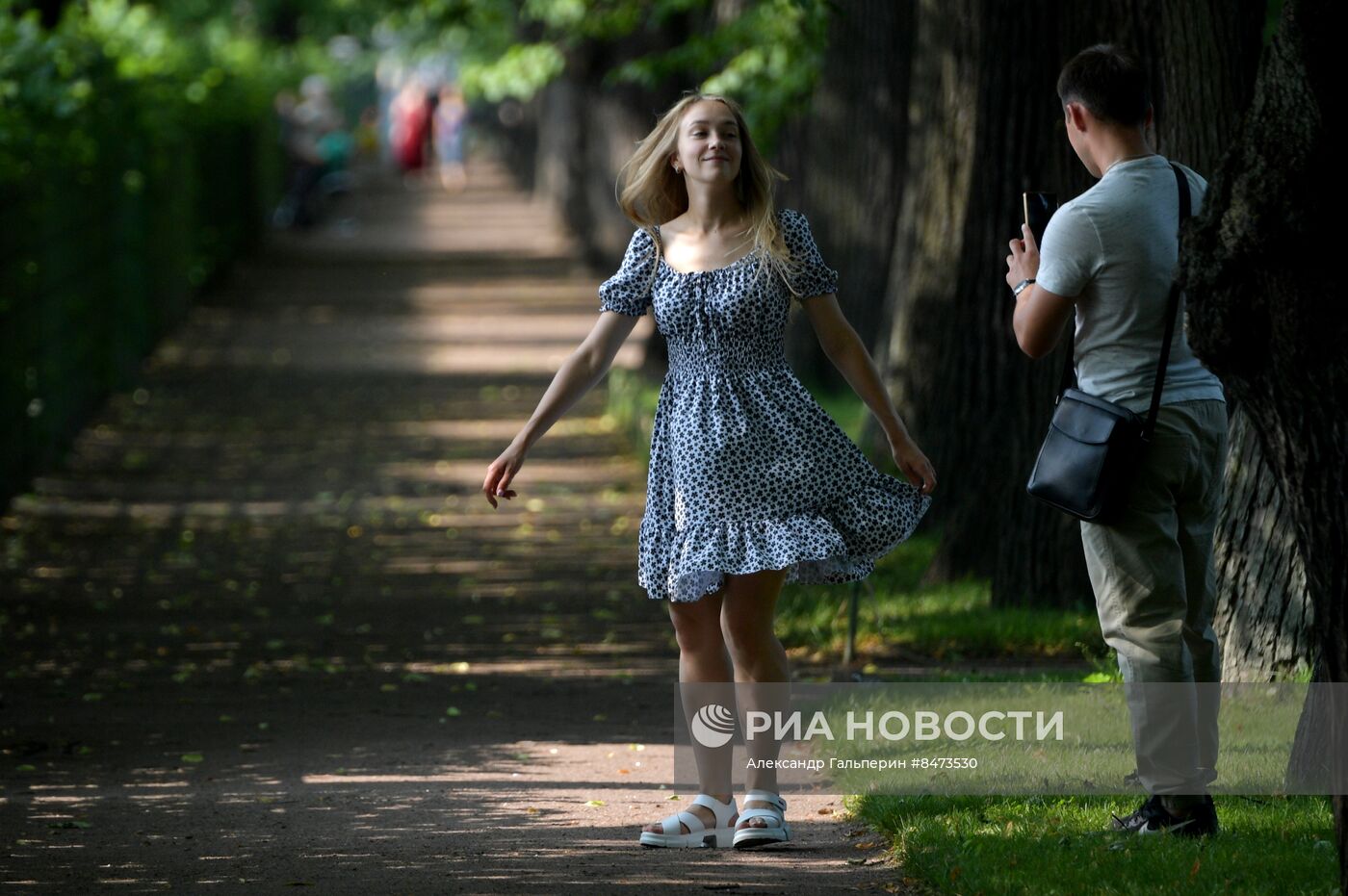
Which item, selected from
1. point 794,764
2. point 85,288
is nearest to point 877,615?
point 794,764

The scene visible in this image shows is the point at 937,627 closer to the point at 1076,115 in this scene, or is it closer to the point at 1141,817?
the point at 1141,817

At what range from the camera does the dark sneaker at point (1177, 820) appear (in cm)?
536

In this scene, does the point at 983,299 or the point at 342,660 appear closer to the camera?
the point at 342,660

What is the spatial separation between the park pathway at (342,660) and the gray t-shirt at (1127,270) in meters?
1.36

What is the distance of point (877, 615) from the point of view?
8.68m

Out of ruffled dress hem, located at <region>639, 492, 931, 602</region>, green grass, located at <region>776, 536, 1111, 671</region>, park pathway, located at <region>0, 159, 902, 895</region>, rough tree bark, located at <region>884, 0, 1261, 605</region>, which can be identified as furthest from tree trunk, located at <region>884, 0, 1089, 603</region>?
ruffled dress hem, located at <region>639, 492, 931, 602</region>

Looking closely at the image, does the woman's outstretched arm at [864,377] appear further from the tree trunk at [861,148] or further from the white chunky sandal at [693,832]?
the tree trunk at [861,148]

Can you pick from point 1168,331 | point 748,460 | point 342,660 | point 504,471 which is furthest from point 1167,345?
point 342,660

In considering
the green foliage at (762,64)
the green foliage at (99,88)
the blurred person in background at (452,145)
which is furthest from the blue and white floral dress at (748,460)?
the blurred person in background at (452,145)

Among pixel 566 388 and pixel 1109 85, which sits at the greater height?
pixel 1109 85

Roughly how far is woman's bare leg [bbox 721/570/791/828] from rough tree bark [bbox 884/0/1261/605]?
11.3 ft

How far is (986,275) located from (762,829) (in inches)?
182

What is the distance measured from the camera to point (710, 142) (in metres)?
5.64

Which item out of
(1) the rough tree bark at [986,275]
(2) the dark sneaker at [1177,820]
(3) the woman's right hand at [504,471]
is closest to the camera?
(2) the dark sneaker at [1177,820]
